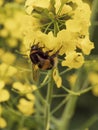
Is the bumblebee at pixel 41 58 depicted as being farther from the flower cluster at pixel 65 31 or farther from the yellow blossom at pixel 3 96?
the yellow blossom at pixel 3 96

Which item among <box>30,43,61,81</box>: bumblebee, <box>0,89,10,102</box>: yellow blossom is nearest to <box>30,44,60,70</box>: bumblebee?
<box>30,43,61,81</box>: bumblebee

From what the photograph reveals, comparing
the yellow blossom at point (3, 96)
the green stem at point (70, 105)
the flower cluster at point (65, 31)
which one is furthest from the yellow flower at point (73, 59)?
the green stem at point (70, 105)

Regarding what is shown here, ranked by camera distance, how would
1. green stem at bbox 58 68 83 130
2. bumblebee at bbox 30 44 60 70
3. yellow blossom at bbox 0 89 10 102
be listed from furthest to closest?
1. green stem at bbox 58 68 83 130
2. yellow blossom at bbox 0 89 10 102
3. bumblebee at bbox 30 44 60 70

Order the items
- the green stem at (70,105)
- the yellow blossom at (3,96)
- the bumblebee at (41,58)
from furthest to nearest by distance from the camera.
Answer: the green stem at (70,105)
the yellow blossom at (3,96)
the bumblebee at (41,58)

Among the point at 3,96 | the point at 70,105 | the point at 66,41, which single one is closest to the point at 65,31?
the point at 66,41

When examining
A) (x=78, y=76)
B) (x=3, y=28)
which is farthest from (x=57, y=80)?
(x=3, y=28)

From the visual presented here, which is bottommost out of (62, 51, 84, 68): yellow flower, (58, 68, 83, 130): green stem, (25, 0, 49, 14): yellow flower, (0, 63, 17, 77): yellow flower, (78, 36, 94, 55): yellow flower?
(58, 68, 83, 130): green stem

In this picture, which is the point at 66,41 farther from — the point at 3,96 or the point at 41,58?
the point at 3,96

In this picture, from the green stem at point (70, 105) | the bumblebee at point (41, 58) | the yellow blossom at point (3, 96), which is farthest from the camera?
the green stem at point (70, 105)

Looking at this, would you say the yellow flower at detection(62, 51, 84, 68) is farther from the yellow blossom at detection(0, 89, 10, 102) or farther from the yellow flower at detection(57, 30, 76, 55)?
the yellow blossom at detection(0, 89, 10, 102)
